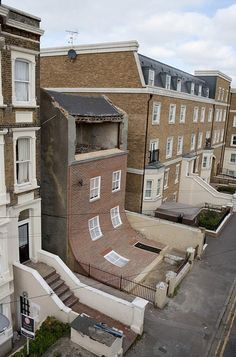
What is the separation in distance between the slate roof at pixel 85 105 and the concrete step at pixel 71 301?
9299 millimetres

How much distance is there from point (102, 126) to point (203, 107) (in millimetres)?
18059

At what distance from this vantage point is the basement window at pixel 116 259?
1816 centimetres

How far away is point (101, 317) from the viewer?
13.9 metres

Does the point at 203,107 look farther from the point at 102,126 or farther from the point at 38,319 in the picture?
the point at 38,319

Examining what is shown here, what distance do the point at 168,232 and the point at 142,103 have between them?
31.2 ft

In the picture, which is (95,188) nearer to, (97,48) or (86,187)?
(86,187)

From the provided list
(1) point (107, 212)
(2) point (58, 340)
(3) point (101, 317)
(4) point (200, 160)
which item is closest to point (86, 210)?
(1) point (107, 212)

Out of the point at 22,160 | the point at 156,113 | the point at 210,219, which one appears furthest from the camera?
the point at 210,219

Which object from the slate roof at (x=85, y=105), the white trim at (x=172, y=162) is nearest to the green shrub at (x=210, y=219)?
the white trim at (x=172, y=162)

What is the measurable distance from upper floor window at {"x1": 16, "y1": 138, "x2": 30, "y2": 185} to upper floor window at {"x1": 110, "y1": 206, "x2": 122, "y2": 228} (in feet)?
25.6

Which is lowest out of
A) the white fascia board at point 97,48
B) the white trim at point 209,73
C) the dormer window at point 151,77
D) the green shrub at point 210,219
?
the green shrub at point 210,219

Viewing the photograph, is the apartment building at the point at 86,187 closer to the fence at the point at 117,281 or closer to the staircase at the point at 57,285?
the fence at the point at 117,281

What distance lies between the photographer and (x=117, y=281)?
16.7 metres

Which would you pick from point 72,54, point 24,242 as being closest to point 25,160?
point 24,242
